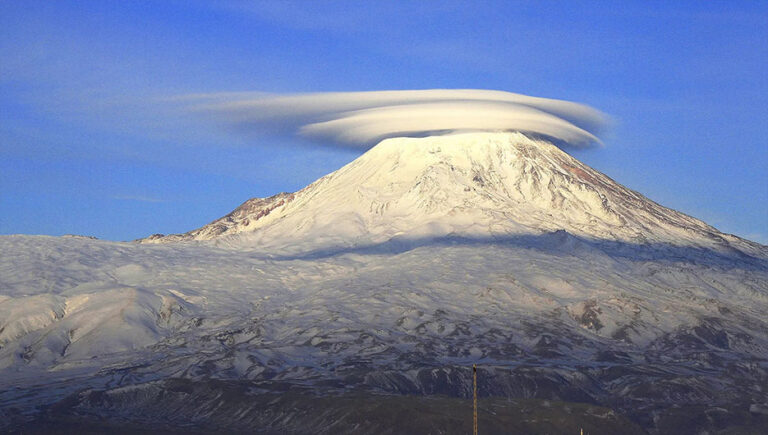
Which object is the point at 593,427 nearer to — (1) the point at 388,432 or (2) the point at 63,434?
(1) the point at 388,432

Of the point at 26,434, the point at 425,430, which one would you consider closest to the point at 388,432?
the point at 425,430

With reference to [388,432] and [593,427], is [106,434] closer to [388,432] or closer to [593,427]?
[388,432]

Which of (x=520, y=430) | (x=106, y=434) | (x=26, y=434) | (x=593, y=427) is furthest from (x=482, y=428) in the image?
(x=26, y=434)

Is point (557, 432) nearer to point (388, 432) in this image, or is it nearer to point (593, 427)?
point (593, 427)

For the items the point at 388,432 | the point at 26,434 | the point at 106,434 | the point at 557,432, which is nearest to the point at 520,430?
the point at 557,432

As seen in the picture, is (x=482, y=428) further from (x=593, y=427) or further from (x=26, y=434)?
(x=26, y=434)
